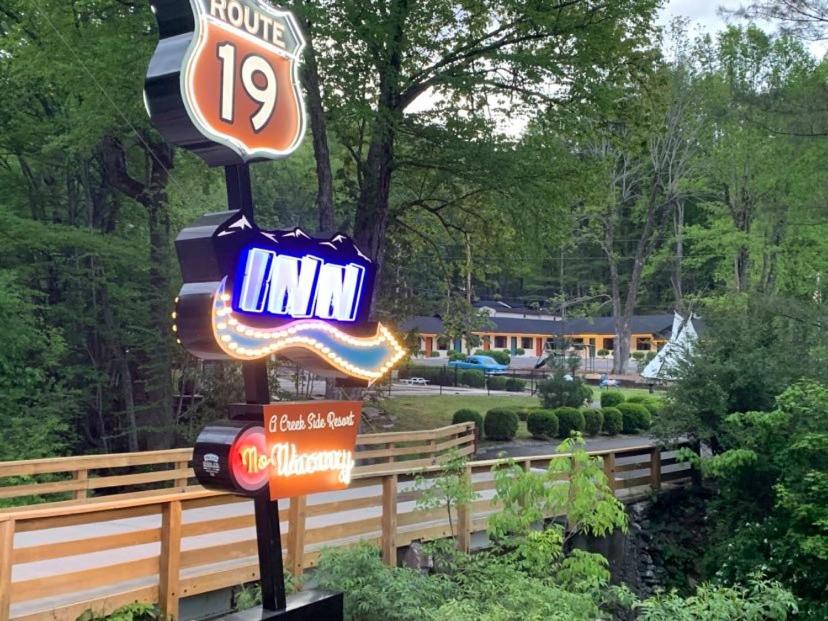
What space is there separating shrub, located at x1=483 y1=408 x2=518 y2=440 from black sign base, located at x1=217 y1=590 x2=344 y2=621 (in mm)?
16260

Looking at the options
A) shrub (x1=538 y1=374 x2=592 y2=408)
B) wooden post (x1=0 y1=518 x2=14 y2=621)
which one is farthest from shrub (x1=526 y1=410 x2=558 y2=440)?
wooden post (x1=0 y1=518 x2=14 y2=621)

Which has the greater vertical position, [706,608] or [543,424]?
[706,608]

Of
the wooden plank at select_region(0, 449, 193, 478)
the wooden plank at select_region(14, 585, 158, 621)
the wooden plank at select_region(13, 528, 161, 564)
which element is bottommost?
the wooden plank at select_region(14, 585, 158, 621)

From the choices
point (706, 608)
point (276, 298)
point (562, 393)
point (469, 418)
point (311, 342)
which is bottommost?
point (469, 418)

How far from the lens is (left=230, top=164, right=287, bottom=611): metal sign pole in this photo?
5031mm

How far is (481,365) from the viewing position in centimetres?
4853

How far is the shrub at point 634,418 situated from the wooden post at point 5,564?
22102 mm

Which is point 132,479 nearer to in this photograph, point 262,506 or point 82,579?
point 82,579

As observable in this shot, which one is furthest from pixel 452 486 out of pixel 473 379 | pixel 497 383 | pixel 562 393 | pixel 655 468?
pixel 473 379

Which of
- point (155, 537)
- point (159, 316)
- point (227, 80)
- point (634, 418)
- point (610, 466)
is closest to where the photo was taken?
point (227, 80)

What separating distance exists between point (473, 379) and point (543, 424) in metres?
18.1

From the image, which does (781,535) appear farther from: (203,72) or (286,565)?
(203,72)

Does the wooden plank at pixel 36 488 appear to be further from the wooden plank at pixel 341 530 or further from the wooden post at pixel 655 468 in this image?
the wooden post at pixel 655 468

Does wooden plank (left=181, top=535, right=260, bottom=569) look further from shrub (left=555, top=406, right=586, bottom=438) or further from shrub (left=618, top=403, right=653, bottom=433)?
shrub (left=618, top=403, right=653, bottom=433)
